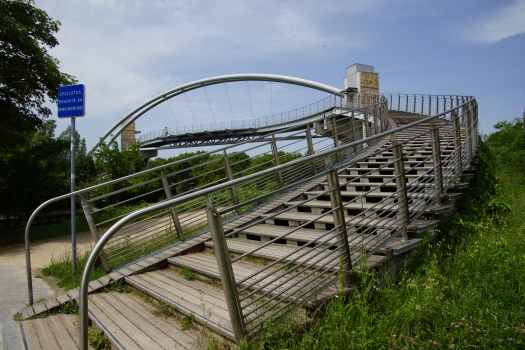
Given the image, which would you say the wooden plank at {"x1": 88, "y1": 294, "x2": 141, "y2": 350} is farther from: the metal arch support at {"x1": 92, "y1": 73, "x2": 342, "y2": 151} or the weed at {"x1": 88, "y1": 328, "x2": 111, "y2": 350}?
the metal arch support at {"x1": 92, "y1": 73, "x2": 342, "y2": 151}

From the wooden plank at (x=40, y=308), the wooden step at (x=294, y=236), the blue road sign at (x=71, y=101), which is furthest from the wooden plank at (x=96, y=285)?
the blue road sign at (x=71, y=101)

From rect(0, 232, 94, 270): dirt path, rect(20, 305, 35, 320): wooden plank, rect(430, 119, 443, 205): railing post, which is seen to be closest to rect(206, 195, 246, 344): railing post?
rect(20, 305, 35, 320): wooden plank

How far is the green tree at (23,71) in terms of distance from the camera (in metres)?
10.7

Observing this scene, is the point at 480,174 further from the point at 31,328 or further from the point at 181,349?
the point at 31,328

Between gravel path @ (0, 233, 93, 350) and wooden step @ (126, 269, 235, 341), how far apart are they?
3.91ft

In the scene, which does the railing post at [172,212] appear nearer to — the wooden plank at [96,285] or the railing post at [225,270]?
the wooden plank at [96,285]

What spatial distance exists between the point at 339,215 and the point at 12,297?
4.45 metres

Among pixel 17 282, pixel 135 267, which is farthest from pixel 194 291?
pixel 17 282

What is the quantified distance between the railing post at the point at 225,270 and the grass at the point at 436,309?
13cm

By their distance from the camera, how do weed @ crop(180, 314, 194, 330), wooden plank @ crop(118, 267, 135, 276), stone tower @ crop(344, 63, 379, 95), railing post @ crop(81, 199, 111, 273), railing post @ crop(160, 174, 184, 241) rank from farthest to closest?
stone tower @ crop(344, 63, 379, 95) < railing post @ crop(160, 174, 184, 241) < railing post @ crop(81, 199, 111, 273) < wooden plank @ crop(118, 267, 135, 276) < weed @ crop(180, 314, 194, 330)

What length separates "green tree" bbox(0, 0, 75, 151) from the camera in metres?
10.7

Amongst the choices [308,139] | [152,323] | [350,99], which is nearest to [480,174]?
[308,139]

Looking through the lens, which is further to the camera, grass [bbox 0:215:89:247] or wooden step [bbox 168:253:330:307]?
grass [bbox 0:215:89:247]

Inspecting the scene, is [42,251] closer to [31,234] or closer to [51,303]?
[31,234]
